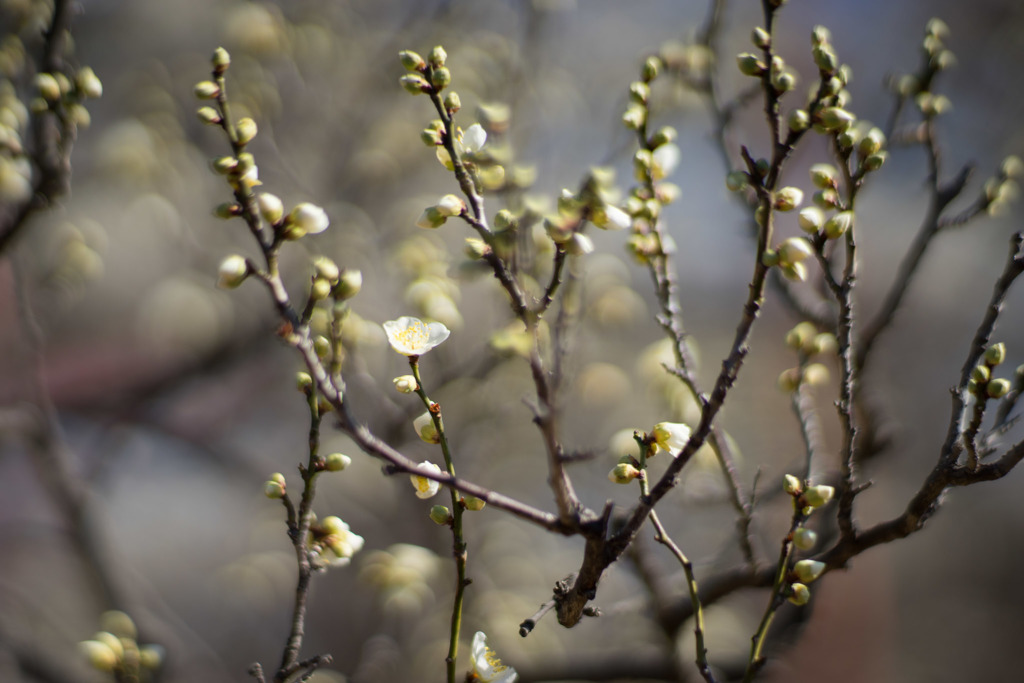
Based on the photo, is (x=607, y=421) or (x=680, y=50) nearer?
(x=680, y=50)

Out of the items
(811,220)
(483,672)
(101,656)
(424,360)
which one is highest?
(424,360)

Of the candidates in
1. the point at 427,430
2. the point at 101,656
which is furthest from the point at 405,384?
the point at 101,656

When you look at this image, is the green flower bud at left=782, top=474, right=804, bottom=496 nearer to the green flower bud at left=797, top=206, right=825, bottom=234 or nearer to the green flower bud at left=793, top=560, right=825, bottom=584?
the green flower bud at left=793, top=560, right=825, bottom=584

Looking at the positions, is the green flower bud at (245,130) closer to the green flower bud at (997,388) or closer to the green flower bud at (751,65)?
the green flower bud at (751,65)

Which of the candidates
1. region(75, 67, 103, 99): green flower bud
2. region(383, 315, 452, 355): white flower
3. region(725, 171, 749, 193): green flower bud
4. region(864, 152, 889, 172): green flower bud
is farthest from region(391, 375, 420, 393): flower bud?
region(75, 67, 103, 99): green flower bud

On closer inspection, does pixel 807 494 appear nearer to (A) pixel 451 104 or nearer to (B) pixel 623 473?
(B) pixel 623 473

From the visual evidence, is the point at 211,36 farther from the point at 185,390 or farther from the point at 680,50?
the point at 680,50

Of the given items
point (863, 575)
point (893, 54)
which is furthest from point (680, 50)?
point (863, 575)
